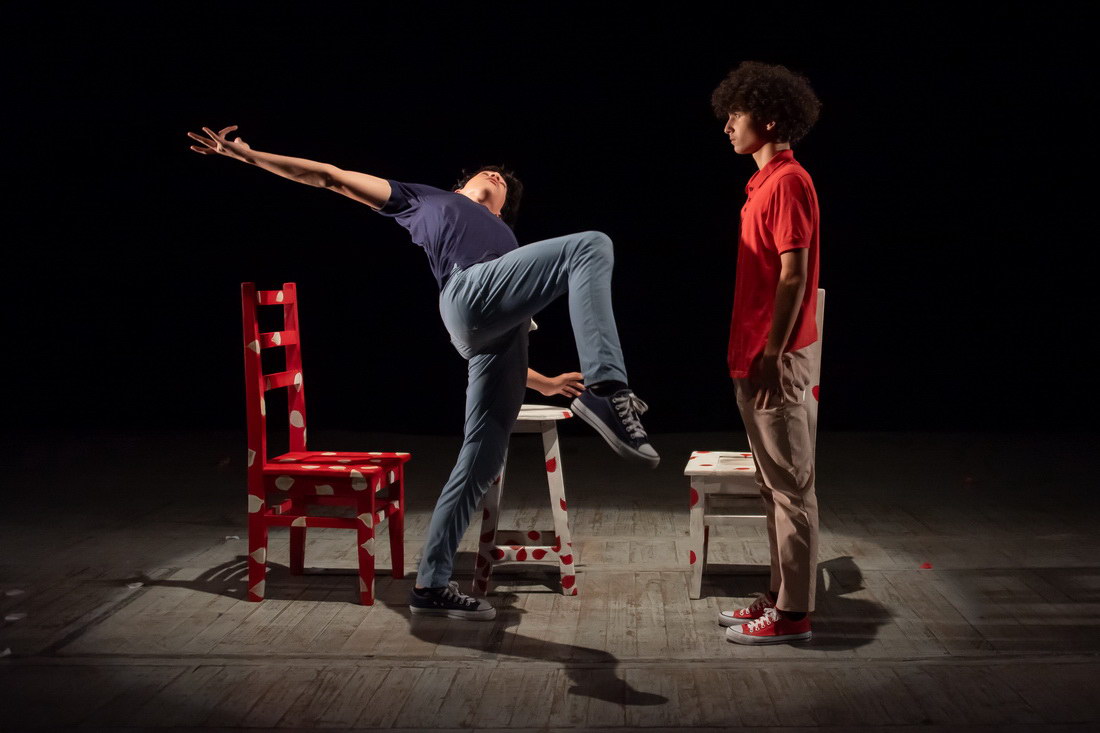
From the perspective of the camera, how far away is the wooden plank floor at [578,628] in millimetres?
2553

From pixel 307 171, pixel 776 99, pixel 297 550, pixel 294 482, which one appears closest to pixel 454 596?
pixel 294 482

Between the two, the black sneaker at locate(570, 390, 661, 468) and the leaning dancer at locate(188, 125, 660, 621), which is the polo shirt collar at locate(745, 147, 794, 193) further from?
the black sneaker at locate(570, 390, 661, 468)

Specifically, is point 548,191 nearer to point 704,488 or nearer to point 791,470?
point 704,488

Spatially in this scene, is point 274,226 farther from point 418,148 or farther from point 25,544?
point 25,544

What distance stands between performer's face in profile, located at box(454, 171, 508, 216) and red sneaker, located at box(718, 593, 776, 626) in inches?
55.4

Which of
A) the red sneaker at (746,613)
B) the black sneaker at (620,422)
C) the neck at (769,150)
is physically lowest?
the red sneaker at (746,613)

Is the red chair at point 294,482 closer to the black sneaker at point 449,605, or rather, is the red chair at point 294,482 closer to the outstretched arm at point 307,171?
the black sneaker at point 449,605

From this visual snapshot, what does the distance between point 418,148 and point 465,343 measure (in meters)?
4.67

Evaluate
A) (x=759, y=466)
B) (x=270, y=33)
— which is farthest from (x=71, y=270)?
(x=759, y=466)

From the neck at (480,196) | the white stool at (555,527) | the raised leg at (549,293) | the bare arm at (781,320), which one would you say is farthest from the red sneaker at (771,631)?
the neck at (480,196)

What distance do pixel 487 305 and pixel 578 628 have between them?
3.23 ft

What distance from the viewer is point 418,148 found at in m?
7.59

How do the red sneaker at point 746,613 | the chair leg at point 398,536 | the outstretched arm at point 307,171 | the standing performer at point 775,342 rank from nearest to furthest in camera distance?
the standing performer at point 775,342 < the outstretched arm at point 307,171 < the red sneaker at point 746,613 < the chair leg at point 398,536

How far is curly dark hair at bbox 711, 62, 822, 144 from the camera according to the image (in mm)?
3023
